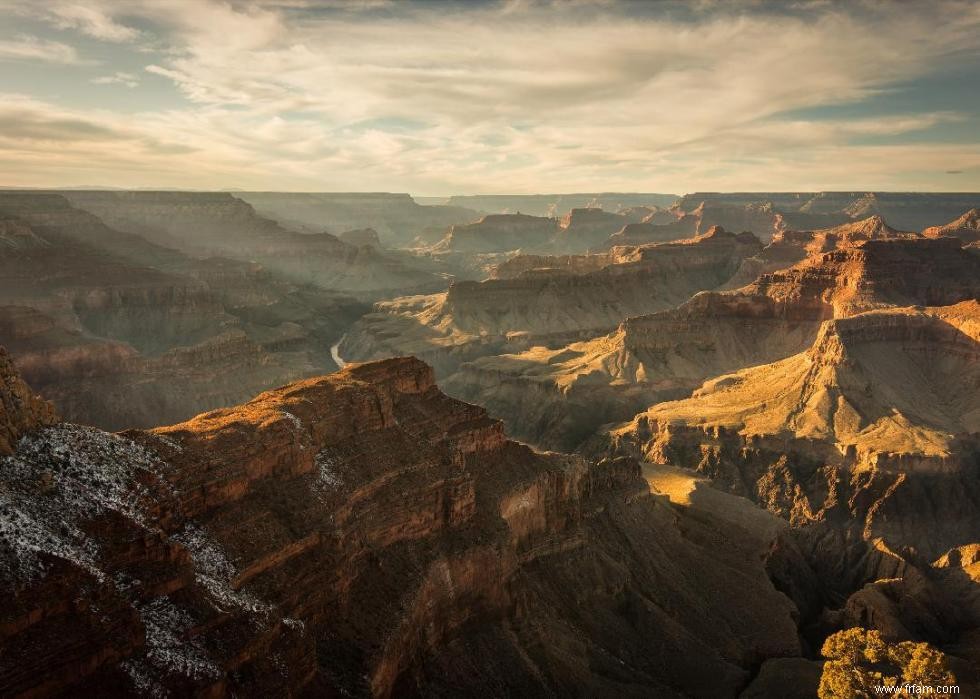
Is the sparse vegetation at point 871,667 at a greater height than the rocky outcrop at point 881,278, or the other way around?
the rocky outcrop at point 881,278

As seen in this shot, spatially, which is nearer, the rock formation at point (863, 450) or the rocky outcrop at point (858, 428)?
the rock formation at point (863, 450)

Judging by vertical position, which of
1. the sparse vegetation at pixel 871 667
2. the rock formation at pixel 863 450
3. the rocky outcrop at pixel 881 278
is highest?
the rocky outcrop at pixel 881 278

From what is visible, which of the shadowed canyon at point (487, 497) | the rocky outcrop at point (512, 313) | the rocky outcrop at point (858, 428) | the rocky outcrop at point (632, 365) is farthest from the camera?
the rocky outcrop at point (512, 313)

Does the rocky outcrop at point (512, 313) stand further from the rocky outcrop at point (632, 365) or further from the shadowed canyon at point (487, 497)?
the rocky outcrop at point (632, 365)

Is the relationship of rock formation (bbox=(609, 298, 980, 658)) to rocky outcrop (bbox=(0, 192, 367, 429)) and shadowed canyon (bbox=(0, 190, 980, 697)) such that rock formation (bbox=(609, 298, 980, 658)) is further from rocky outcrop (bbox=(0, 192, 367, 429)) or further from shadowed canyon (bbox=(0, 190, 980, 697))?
rocky outcrop (bbox=(0, 192, 367, 429))

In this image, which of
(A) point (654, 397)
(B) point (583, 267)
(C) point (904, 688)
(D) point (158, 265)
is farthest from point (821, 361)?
(D) point (158, 265)

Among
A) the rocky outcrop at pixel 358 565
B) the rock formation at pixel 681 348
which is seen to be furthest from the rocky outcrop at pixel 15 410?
the rock formation at pixel 681 348

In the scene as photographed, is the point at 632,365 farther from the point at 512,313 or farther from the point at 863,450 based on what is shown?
the point at 512,313
